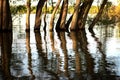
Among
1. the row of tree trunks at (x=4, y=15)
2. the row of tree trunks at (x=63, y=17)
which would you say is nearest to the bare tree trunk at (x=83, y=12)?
the row of tree trunks at (x=63, y=17)

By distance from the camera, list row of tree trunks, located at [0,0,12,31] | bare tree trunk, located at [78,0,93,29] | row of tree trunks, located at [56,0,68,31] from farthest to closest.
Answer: bare tree trunk, located at [78,0,93,29], row of tree trunks, located at [56,0,68,31], row of tree trunks, located at [0,0,12,31]

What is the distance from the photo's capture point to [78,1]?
4419cm

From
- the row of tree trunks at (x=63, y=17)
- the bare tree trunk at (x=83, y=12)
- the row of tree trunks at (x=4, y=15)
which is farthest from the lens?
the bare tree trunk at (x=83, y=12)

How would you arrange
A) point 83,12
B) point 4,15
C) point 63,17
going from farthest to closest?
point 83,12 → point 63,17 → point 4,15

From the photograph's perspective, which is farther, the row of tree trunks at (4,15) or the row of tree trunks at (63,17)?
the row of tree trunks at (63,17)

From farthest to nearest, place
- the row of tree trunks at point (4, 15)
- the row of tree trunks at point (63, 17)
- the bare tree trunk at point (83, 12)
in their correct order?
the bare tree trunk at point (83, 12), the row of tree trunks at point (63, 17), the row of tree trunks at point (4, 15)

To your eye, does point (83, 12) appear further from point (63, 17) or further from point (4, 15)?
point (4, 15)

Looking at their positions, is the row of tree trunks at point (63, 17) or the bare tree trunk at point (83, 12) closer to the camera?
the row of tree trunks at point (63, 17)

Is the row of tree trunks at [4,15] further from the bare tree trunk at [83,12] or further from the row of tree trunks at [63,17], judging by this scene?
the bare tree trunk at [83,12]

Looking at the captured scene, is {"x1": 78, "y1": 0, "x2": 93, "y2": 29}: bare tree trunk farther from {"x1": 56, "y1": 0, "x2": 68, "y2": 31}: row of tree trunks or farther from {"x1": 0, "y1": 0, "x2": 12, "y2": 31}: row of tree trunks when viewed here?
{"x1": 0, "y1": 0, "x2": 12, "y2": 31}: row of tree trunks

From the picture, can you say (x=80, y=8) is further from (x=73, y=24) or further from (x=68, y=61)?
(x=68, y=61)

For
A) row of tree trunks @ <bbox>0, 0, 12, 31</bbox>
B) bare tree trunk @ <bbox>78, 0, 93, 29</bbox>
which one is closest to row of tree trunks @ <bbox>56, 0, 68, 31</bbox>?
bare tree trunk @ <bbox>78, 0, 93, 29</bbox>

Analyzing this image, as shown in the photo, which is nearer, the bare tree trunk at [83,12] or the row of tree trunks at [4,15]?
the row of tree trunks at [4,15]

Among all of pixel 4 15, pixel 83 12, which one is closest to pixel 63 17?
pixel 83 12
